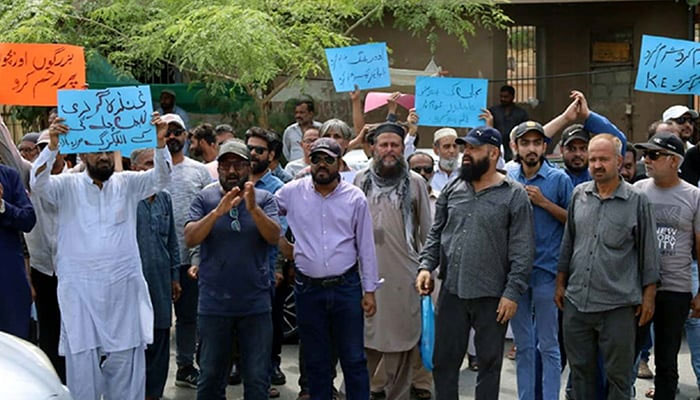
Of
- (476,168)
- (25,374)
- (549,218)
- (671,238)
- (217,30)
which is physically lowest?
(25,374)

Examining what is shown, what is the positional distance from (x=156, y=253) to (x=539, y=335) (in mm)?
2941

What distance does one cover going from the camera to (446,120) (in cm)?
933

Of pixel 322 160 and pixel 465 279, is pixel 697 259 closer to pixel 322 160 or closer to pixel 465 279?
pixel 465 279

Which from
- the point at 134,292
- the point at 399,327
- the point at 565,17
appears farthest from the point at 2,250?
the point at 565,17

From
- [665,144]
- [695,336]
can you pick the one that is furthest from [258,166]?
[695,336]

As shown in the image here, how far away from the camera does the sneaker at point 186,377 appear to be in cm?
948

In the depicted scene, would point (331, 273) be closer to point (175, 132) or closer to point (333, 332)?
point (333, 332)

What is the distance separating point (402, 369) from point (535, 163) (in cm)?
186

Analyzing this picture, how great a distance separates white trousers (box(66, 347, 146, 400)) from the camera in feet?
24.9

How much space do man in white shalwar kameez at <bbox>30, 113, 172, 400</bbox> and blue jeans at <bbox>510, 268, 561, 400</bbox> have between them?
2.68 m

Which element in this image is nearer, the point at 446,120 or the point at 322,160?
the point at 322,160

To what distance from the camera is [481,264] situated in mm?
7461

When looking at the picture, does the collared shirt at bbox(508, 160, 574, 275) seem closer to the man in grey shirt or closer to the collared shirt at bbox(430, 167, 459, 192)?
the man in grey shirt

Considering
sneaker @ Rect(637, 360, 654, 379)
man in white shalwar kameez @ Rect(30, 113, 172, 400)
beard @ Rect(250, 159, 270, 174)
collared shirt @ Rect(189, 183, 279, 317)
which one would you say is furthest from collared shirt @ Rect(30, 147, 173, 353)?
sneaker @ Rect(637, 360, 654, 379)
